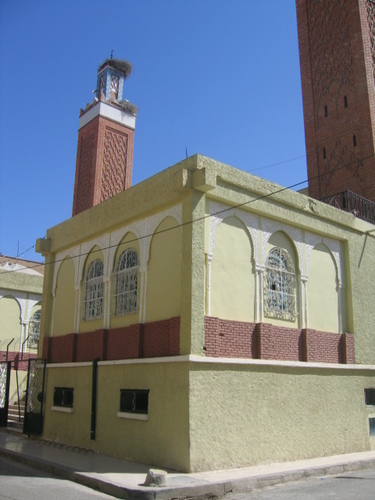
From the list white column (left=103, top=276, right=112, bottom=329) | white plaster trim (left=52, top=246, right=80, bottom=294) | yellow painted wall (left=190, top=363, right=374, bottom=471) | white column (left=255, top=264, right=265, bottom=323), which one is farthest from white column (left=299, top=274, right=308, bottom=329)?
white plaster trim (left=52, top=246, right=80, bottom=294)

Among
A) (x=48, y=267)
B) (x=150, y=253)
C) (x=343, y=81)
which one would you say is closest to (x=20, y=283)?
(x=48, y=267)

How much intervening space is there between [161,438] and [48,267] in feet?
21.7

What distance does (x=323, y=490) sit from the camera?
25.1 ft

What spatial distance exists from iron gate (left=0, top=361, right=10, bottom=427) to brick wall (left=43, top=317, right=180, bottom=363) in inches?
85.2

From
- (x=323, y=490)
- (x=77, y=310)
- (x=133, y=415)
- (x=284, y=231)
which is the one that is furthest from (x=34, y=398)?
(x=323, y=490)

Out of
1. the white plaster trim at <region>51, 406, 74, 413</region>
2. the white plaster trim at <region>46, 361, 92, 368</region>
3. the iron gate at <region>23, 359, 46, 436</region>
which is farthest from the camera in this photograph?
the iron gate at <region>23, 359, 46, 436</region>

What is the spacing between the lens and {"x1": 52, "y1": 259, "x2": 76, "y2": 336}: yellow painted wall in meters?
12.6

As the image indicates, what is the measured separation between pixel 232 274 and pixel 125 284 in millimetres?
2447

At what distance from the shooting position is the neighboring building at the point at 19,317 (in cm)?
1814

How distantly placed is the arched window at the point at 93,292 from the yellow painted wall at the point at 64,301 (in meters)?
0.55

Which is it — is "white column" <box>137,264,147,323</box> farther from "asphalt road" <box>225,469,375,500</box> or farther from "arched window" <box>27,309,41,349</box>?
"arched window" <box>27,309,41,349</box>

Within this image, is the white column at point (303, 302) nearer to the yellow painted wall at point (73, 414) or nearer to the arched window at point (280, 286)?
the arched window at point (280, 286)

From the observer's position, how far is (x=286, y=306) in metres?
10.7

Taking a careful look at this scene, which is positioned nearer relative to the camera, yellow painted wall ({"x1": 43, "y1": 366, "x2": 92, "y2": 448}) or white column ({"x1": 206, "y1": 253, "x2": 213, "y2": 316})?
white column ({"x1": 206, "y1": 253, "x2": 213, "y2": 316})
